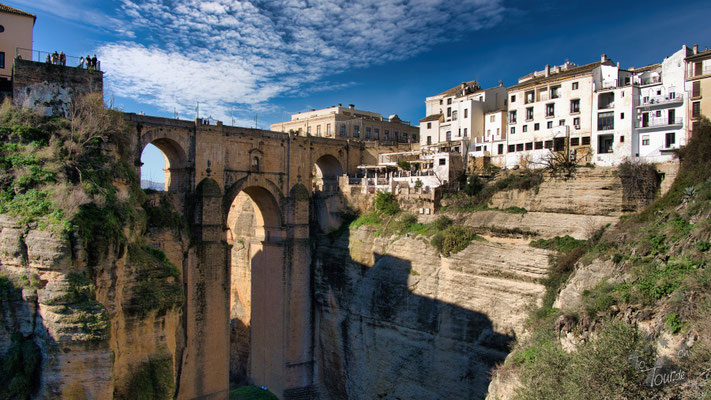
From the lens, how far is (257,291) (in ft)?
97.1

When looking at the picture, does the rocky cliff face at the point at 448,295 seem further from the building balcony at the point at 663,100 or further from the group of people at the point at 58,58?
the group of people at the point at 58,58

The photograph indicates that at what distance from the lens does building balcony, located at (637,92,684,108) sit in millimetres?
21547

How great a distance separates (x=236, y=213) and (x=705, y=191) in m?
25.4

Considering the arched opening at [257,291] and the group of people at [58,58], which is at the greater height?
the group of people at [58,58]

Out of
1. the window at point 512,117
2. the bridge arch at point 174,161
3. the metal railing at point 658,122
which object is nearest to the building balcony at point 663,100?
the metal railing at point 658,122

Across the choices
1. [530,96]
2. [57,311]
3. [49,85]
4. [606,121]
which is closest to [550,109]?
[530,96]

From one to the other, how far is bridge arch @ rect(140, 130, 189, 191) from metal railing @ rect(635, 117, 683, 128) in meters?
21.9

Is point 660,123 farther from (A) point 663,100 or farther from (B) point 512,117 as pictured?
(B) point 512,117

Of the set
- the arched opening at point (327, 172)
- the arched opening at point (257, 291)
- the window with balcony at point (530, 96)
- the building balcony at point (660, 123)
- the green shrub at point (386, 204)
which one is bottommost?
the arched opening at point (257, 291)

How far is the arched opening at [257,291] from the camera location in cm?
2852

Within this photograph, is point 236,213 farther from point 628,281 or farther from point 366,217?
point 628,281

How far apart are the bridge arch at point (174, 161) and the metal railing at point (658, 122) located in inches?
864

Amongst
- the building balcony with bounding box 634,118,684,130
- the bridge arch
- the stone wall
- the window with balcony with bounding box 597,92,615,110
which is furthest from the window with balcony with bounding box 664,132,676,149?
the stone wall

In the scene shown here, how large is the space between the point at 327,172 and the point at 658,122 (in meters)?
19.2
